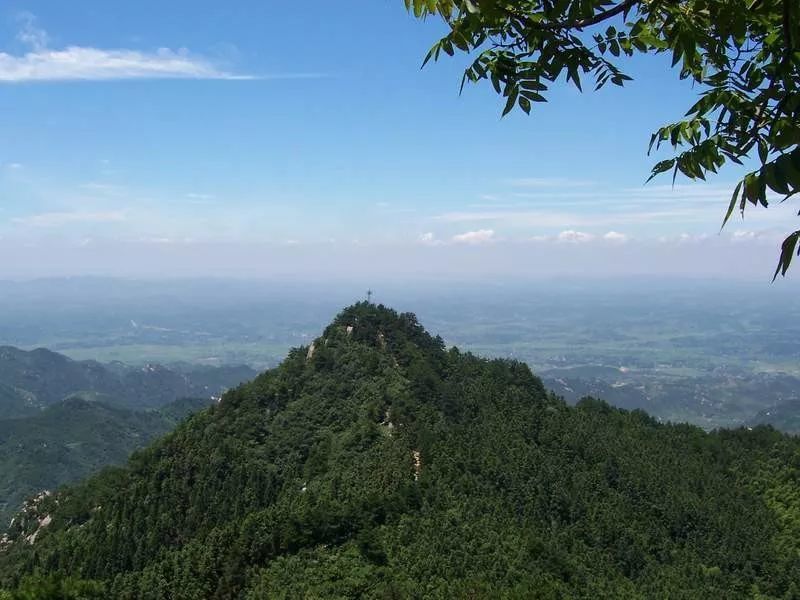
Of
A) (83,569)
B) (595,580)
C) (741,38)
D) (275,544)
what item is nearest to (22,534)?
(83,569)

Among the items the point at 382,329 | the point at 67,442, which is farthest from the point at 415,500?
the point at 67,442

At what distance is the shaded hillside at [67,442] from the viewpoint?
138 metres

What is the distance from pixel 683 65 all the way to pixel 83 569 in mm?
48776

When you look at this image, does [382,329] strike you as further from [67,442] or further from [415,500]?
[67,442]

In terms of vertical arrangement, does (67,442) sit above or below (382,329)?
below

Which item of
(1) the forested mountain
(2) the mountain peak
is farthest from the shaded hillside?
(1) the forested mountain

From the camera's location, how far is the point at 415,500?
38469 mm

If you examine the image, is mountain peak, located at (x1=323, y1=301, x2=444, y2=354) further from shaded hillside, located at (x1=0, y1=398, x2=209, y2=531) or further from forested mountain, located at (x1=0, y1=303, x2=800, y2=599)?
shaded hillside, located at (x1=0, y1=398, x2=209, y2=531)

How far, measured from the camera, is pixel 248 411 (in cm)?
5922

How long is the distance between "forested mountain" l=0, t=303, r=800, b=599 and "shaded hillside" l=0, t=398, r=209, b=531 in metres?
75.3

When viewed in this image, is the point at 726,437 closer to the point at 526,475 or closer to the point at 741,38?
the point at 526,475

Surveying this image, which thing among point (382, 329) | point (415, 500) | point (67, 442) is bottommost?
point (67, 442)

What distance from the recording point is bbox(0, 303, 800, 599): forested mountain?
3475 cm

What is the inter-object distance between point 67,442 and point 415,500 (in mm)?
147404
